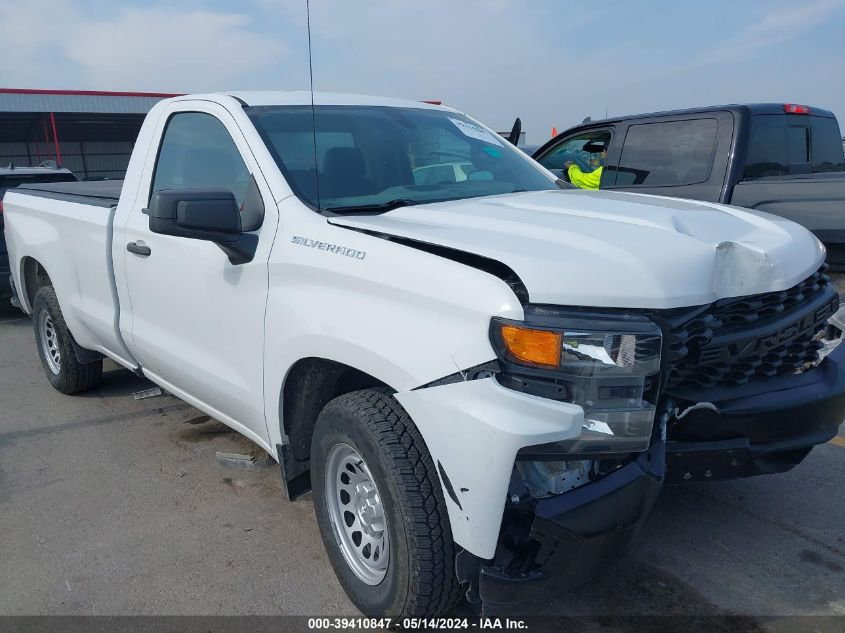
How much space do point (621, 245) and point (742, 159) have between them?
3.63 meters

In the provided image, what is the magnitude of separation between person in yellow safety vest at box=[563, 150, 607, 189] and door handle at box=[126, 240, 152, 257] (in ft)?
12.8

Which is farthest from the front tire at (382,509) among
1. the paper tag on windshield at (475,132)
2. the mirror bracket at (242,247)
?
the paper tag on windshield at (475,132)

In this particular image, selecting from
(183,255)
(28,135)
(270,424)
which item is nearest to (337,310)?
(270,424)

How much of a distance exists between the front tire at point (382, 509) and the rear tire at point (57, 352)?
3137mm

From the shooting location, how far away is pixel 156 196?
9.23 ft

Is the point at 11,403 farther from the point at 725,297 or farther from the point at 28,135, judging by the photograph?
the point at 28,135

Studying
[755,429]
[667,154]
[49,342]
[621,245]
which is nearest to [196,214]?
[621,245]

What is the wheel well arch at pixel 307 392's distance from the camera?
110 inches

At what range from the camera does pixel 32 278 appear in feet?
18.6

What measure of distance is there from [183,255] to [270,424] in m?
0.95

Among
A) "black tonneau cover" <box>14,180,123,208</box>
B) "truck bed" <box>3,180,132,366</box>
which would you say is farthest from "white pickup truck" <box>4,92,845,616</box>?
"black tonneau cover" <box>14,180,123,208</box>

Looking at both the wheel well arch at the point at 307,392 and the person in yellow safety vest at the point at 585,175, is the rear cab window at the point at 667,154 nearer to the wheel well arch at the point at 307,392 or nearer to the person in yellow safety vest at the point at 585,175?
the person in yellow safety vest at the point at 585,175

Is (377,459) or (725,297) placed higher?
(725,297)

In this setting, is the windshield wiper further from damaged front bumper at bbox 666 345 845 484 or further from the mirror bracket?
damaged front bumper at bbox 666 345 845 484
